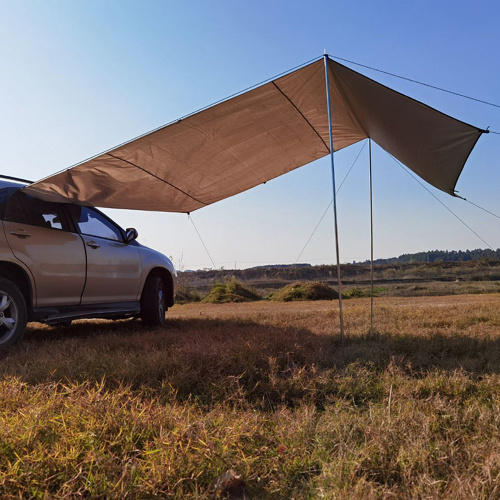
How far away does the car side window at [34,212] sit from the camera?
15.1ft

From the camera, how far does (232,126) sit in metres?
5.09

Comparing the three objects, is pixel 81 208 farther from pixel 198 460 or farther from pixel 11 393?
pixel 198 460

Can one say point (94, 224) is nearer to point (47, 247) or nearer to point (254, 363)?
point (47, 247)

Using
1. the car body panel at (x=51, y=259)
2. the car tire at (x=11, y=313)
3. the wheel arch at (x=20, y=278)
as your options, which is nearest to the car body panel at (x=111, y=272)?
the car body panel at (x=51, y=259)

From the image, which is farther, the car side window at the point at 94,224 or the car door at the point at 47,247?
the car side window at the point at 94,224

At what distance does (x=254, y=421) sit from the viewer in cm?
245

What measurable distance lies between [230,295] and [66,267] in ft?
39.0

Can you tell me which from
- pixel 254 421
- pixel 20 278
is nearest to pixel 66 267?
pixel 20 278

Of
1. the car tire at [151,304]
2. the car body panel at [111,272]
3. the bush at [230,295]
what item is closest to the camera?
the car body panel at [111,272]

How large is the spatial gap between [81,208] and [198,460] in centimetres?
457

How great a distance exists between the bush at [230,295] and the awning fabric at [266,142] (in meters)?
9.91

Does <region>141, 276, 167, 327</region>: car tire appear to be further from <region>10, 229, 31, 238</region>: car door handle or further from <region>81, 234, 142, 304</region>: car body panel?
<region>10, 229, 31, 238</region>: car door handle

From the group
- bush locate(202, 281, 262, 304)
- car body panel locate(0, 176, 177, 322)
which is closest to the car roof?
car body panel locate(0, 176, 177, 322)

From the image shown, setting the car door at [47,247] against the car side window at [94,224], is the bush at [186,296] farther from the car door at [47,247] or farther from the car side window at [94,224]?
the car door at [47,247]
